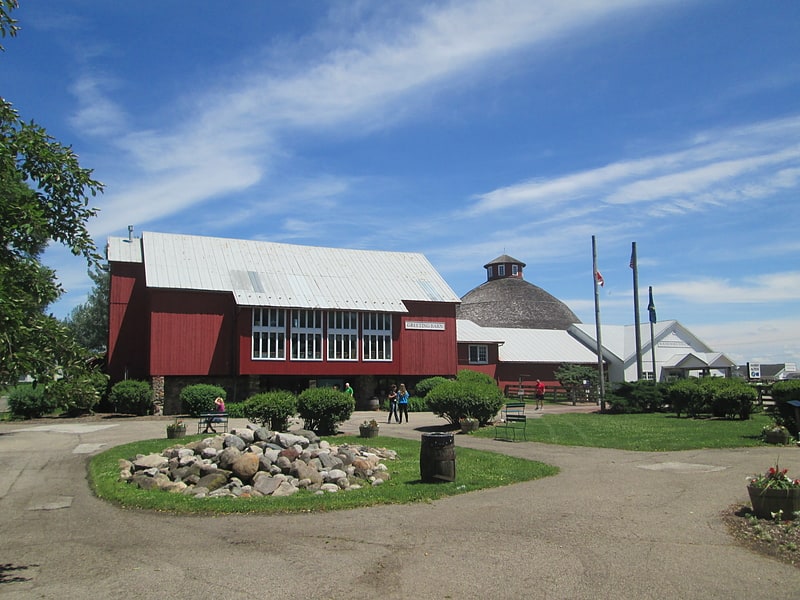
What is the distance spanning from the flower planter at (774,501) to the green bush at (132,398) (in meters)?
29.3

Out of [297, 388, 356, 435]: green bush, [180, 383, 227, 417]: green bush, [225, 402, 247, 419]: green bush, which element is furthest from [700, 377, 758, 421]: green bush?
[180, 383, 227, 417]: green bush

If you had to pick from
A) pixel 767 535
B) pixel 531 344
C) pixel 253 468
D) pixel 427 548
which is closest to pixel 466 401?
pixel 253 468

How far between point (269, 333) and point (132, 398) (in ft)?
24.5

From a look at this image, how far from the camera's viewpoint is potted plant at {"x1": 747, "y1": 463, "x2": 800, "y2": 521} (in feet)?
29.2

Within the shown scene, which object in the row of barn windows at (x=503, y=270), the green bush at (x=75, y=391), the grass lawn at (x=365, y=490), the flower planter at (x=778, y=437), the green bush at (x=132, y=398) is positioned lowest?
the grass lawn at (x=365, y=490)

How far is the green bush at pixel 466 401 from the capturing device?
2308cm

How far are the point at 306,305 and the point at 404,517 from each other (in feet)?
88.7

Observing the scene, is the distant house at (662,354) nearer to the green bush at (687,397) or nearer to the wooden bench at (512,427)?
the green bush at (687,397)

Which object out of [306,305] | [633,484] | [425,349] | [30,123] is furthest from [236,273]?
[30,123]

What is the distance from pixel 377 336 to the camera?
39000mm

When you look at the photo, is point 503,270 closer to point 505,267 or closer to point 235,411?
point 505,267

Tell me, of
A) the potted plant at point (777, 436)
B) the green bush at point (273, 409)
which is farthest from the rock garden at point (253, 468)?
the potted plant at point (777, 436)

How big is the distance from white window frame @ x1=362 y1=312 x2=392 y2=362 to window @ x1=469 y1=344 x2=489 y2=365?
12.6 m

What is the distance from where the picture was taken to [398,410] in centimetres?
2978
